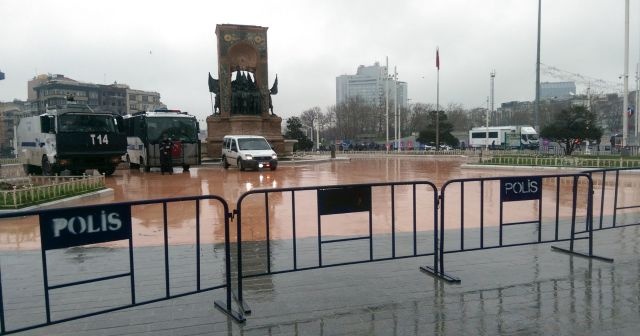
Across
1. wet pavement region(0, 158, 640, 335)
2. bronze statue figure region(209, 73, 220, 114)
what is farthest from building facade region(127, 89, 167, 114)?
wet pavement region(0, 158, 640, 335)

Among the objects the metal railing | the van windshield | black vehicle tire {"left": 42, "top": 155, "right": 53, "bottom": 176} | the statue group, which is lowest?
the metal railing

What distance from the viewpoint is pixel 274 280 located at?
5.80 metres

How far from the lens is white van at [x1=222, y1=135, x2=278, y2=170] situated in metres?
23.5

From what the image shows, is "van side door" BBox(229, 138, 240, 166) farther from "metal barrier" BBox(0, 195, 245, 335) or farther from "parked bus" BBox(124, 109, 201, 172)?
"metal barrier" BBox(0, 195, 245, 335)

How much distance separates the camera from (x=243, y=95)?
33469 mm

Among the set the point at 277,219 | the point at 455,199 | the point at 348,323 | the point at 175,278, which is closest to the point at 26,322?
the point at 175,278

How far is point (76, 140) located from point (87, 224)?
1646 cm

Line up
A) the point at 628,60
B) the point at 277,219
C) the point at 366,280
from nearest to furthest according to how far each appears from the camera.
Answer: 1. the point at 366,280
2. the point at 277,219
3. the point at 628,60

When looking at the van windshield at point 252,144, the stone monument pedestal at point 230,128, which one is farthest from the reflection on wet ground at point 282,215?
the stone monument pedestal at point 230,128

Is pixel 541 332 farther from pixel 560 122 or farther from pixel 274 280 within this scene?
pixel 560 122

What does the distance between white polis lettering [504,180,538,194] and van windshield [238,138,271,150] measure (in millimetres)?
18854

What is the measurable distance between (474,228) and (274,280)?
4.44 meters

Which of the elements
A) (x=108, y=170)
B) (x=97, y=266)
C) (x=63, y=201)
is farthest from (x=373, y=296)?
(x=108, y=170)

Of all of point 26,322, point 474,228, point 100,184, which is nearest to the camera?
point 26,322
